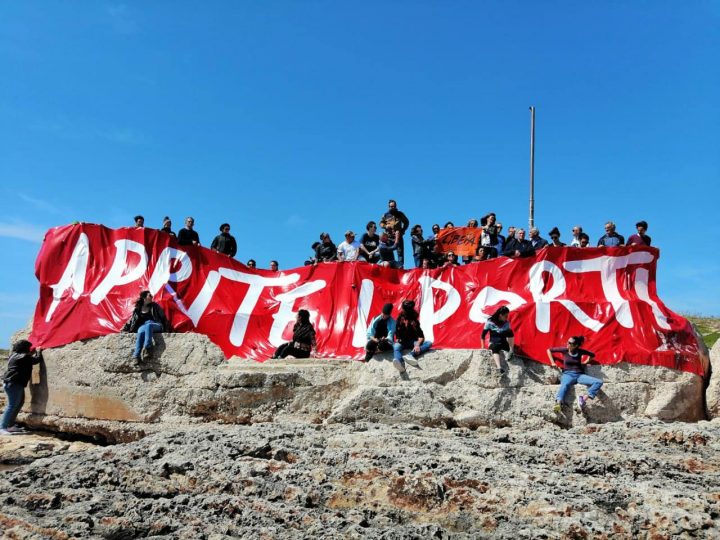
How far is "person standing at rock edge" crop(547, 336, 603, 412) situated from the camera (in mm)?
7785

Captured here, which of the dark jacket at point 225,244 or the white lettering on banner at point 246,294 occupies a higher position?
the dark jacket at point 225,244

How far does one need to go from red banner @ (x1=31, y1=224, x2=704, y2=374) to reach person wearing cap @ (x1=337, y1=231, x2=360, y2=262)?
1.18 metres

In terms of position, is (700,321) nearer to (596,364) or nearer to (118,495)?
(596,364)

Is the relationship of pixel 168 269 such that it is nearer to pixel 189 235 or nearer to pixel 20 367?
pixel 189 235

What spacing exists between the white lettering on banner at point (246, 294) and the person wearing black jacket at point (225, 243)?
3.02ft

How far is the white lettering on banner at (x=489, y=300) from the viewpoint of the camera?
30.1 ft

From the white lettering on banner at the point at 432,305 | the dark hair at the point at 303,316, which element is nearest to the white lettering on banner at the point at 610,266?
the white lettering on banner at the point at 432,305

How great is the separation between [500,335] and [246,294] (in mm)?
4670

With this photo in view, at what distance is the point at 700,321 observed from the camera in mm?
19203

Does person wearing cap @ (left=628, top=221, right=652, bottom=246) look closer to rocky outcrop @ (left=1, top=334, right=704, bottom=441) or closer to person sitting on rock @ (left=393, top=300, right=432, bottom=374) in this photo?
rocky outcrop @ (left=1, top=334, right=704, bottom=441)

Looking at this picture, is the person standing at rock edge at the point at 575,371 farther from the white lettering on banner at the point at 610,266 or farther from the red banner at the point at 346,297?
the white lettering on banner at the point at 610,266

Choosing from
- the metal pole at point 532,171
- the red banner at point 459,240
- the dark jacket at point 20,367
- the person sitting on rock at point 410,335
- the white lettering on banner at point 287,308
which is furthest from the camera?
the metal pole at point 532,171

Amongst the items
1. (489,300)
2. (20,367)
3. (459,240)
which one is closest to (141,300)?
(20,367)

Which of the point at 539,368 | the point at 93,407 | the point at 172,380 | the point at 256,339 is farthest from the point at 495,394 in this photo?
the point at 93,407
